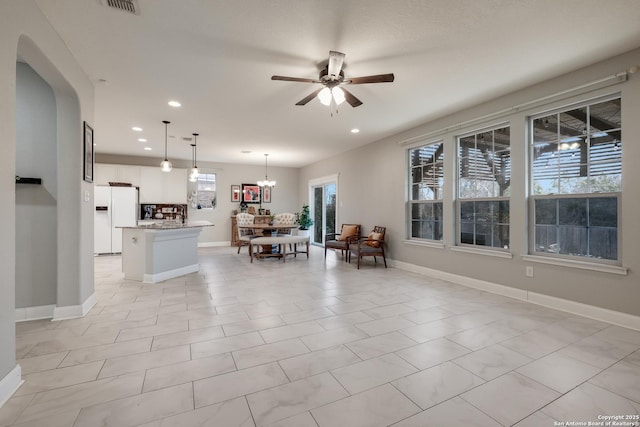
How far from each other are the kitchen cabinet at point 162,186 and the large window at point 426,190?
6.14 metres

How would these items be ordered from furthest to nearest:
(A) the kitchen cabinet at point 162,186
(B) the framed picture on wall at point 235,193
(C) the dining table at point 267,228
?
(B) the framed picture on wall at point 235,193 → (A) the kitchen cabinet at point 162,186 → (C) the dining table at point 267,228

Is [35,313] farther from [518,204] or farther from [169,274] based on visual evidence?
[518,204]

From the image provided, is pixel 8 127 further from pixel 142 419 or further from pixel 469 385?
pixel 469 385

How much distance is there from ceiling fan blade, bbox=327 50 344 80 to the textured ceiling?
0.14 m

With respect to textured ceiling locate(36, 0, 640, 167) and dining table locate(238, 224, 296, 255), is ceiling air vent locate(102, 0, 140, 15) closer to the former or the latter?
textured ceiling locate(36, 0, 640, 167)

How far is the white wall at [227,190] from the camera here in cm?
853

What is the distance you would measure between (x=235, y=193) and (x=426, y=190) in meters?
6.01

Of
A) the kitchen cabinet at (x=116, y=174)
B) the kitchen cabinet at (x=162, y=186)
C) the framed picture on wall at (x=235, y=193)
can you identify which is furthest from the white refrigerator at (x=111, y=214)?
the framed picture on wall at (x=235, y=193)

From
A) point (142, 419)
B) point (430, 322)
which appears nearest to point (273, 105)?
point (430, 322)

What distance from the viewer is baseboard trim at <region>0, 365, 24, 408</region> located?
1.63m

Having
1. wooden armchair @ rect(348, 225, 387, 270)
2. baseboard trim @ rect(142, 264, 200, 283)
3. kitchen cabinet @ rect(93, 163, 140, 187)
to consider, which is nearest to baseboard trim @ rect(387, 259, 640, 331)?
wooden armchair @ rect(348, 225, 387, 270)

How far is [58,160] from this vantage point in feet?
9.27

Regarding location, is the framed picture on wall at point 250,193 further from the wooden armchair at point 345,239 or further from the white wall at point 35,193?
the white wall at point 35,193

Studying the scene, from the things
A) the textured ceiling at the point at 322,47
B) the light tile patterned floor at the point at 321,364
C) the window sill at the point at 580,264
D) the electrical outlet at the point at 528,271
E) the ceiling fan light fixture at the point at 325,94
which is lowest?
the light tile patterned floor at the point at 321,364
